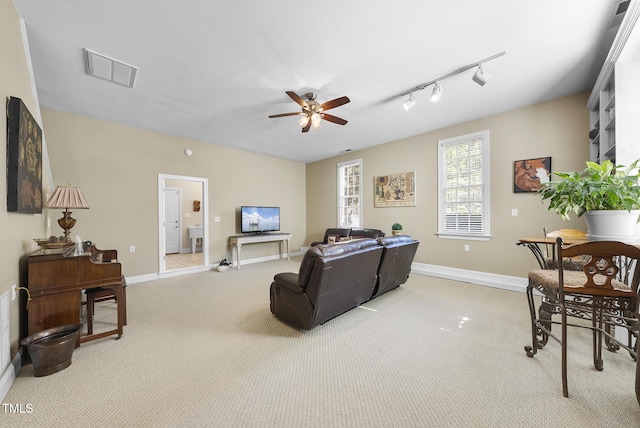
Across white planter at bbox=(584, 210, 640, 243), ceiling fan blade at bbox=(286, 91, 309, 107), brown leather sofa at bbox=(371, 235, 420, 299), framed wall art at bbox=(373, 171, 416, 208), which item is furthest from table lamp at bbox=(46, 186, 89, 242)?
framed wall art at bbox=(373, 171, 416, 208)

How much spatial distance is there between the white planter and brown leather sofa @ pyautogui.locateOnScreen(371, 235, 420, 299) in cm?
169

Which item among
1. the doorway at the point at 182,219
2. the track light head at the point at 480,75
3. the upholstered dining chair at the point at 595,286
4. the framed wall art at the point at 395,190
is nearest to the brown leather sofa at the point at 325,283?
the upholstered dining chair at the point at 595,286

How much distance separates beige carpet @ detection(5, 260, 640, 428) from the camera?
1374mm

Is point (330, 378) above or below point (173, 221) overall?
below

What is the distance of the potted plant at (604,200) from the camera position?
4.80 ft

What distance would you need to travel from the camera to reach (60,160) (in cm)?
363

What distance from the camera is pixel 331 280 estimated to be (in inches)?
88.2

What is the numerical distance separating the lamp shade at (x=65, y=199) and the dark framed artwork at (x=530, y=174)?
5520 mm

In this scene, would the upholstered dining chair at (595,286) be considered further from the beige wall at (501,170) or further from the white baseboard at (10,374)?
the white baseboard at (10,374)

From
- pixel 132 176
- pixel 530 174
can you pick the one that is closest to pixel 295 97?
pixel 132 176

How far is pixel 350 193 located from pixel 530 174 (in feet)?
11.6

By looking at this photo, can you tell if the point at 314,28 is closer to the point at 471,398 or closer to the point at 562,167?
the point at 471,398

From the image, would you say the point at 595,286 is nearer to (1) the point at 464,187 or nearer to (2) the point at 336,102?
(2) the point at 336,102

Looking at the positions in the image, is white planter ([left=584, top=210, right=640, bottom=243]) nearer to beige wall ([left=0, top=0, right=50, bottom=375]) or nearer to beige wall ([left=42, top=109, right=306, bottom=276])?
beige wall ([left=0, top=0, right=50, bottom=375])
